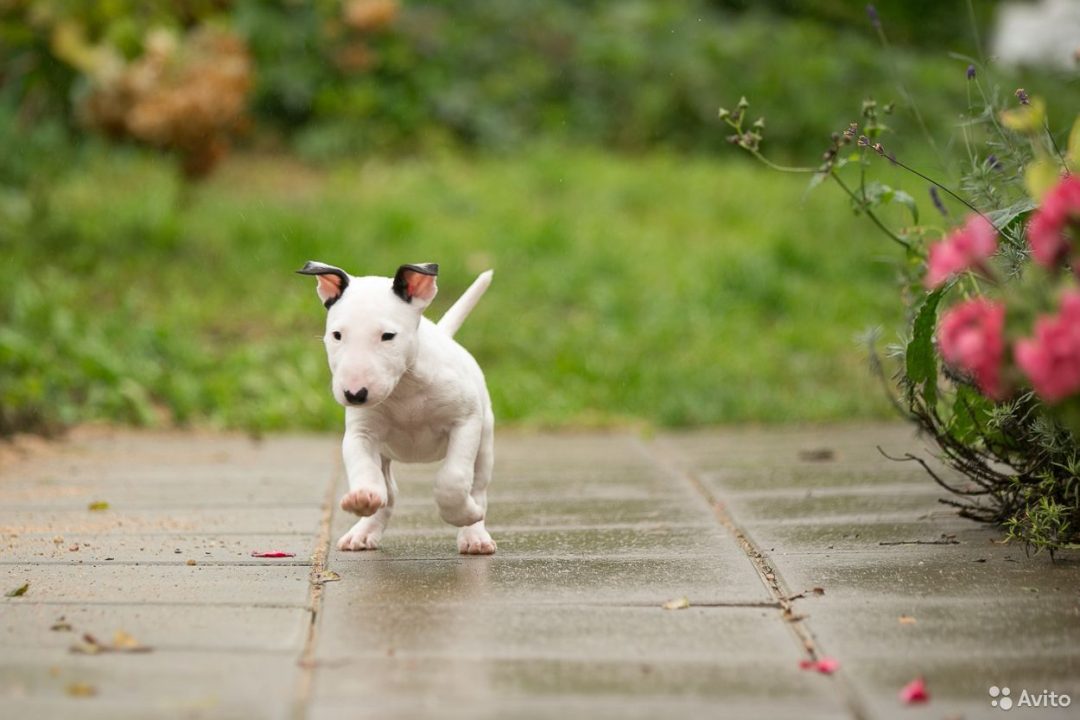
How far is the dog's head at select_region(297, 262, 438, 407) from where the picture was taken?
3311mm

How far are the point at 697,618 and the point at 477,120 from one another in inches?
404

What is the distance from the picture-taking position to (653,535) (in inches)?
162

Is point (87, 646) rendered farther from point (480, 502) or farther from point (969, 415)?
point (969, 415)

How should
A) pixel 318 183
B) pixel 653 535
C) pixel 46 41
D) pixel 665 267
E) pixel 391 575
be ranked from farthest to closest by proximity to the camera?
pixel 318 183, pixel 665 267, pixel 46 41, pixel 653 535, pixel 391 575

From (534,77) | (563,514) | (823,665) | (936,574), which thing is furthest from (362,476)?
(534,77)

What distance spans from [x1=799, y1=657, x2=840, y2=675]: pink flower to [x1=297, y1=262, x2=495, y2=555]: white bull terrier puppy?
1.16m

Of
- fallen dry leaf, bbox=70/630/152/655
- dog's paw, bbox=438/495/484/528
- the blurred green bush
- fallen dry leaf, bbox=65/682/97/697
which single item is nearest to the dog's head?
dog's paw, bbox=438/495/484/528

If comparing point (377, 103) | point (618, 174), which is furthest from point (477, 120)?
point (618, 174)

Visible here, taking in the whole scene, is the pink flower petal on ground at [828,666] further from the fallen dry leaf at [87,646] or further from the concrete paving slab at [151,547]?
the concrete paving slab at [151,547]

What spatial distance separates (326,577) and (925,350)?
1836mm

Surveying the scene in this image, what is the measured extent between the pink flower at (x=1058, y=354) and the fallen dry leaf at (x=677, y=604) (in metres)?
1.18

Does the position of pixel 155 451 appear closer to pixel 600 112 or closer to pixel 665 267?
pixel 665 267

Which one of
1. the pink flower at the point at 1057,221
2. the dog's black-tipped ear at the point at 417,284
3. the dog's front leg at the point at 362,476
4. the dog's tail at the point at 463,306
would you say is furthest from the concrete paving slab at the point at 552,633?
the dog's tail at the point at 463,306

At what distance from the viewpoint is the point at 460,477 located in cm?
353
